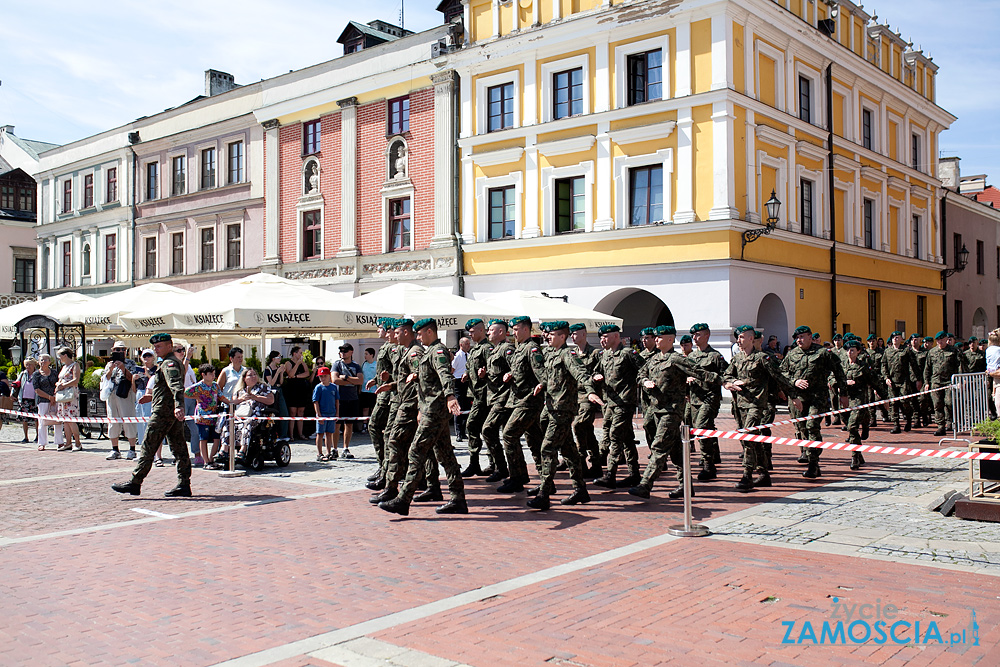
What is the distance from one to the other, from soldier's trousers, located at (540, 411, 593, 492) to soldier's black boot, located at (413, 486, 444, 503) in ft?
4.15

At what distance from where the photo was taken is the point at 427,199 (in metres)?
28.4

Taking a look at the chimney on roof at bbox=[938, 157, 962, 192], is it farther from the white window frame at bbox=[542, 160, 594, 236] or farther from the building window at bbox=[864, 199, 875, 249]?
the white window frame at bbox=[542, 160, 594, 236]

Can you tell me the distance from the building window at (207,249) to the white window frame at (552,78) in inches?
630

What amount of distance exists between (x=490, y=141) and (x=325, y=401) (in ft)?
48.2

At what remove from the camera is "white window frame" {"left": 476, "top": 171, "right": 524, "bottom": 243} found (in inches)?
1037

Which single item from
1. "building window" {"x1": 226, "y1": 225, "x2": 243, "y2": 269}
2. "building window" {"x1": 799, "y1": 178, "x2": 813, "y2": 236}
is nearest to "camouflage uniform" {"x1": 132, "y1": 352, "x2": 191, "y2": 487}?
"building window" {"x1": 799, "y1": 178, "x2": 813, "y2": 236}

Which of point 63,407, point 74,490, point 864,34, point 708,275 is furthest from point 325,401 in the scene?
point 864,34

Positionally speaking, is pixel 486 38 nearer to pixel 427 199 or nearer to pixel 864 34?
pixel 427 199

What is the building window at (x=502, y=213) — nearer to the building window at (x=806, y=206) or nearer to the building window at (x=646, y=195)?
the building window at (x=646, y=195)

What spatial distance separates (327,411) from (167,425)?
143 inches

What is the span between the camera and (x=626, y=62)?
2416cm

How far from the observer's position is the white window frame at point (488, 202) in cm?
2633

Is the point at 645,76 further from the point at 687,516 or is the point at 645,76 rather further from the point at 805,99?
the point at 687,516

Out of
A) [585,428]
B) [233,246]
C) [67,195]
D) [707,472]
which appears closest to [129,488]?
[585,428]
